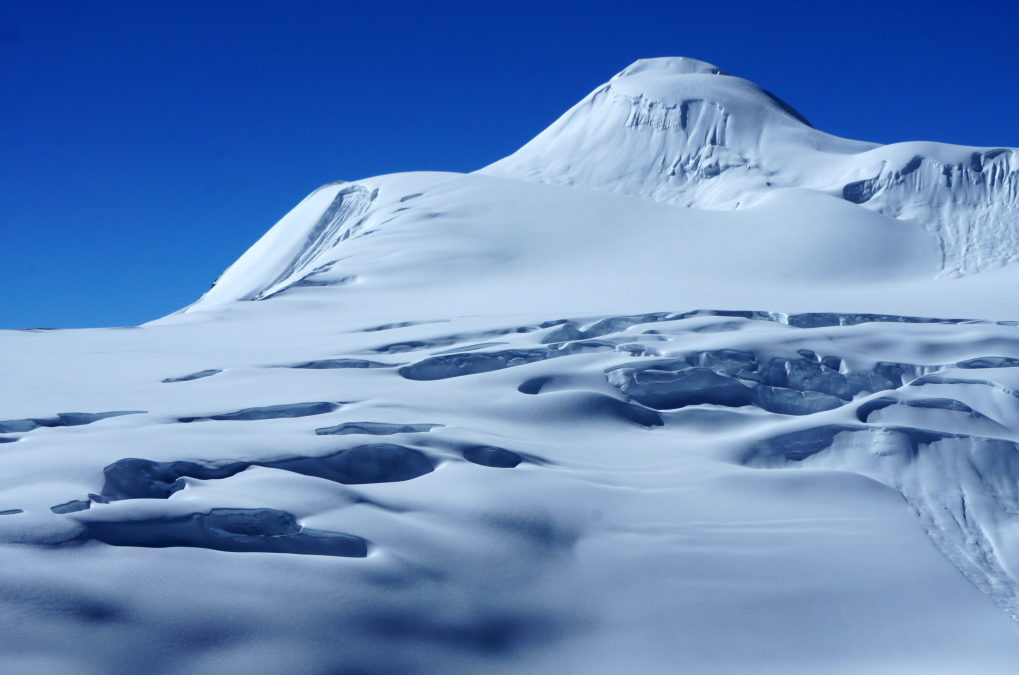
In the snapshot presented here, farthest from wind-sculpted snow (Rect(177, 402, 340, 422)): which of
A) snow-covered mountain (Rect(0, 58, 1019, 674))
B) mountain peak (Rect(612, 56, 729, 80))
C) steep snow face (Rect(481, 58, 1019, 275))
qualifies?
mountain peak (Rect(612, 56, 729, 80))

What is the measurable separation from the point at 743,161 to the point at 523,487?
19427 mm

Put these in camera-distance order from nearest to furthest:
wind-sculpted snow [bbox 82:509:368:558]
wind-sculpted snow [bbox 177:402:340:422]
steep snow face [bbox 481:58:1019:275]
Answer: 1. wind-sculpted snow [bbox 82:509:368:558]
2. wind-sculpted snow [bbox 177:402:340:422]
3. steep snow face [bbox 481:58:1019:275]

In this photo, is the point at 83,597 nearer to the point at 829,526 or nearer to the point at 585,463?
the point at 585,463

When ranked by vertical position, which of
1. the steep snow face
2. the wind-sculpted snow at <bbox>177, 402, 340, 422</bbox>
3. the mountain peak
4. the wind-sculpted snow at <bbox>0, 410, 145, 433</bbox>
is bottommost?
the wind-sculpted snow at <bbox>177, 402, 340, 422</bbox>

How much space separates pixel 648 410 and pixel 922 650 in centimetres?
361

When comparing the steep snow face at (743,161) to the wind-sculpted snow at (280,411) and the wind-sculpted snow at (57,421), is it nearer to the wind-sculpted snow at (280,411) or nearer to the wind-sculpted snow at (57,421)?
the wind-sculpted snow at (280,411)

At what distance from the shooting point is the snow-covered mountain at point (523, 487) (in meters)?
4.87

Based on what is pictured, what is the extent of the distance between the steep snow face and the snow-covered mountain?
561 centimetres

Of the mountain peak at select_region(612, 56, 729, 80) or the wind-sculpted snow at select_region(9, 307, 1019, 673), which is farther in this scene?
the mountain peak at select_region(612, 56, 729, 80)

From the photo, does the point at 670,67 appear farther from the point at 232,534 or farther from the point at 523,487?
the point at 232,534

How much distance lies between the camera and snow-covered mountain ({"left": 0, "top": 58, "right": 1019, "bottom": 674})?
4871mm

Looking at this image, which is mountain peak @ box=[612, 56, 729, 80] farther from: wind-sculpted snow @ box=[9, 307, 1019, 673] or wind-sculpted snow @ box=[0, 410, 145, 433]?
wind-sculpted snow @ box=[0, 410, 145, 433]

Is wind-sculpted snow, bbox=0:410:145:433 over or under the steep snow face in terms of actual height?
under

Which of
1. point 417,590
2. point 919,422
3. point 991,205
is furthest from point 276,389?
point 991,205
